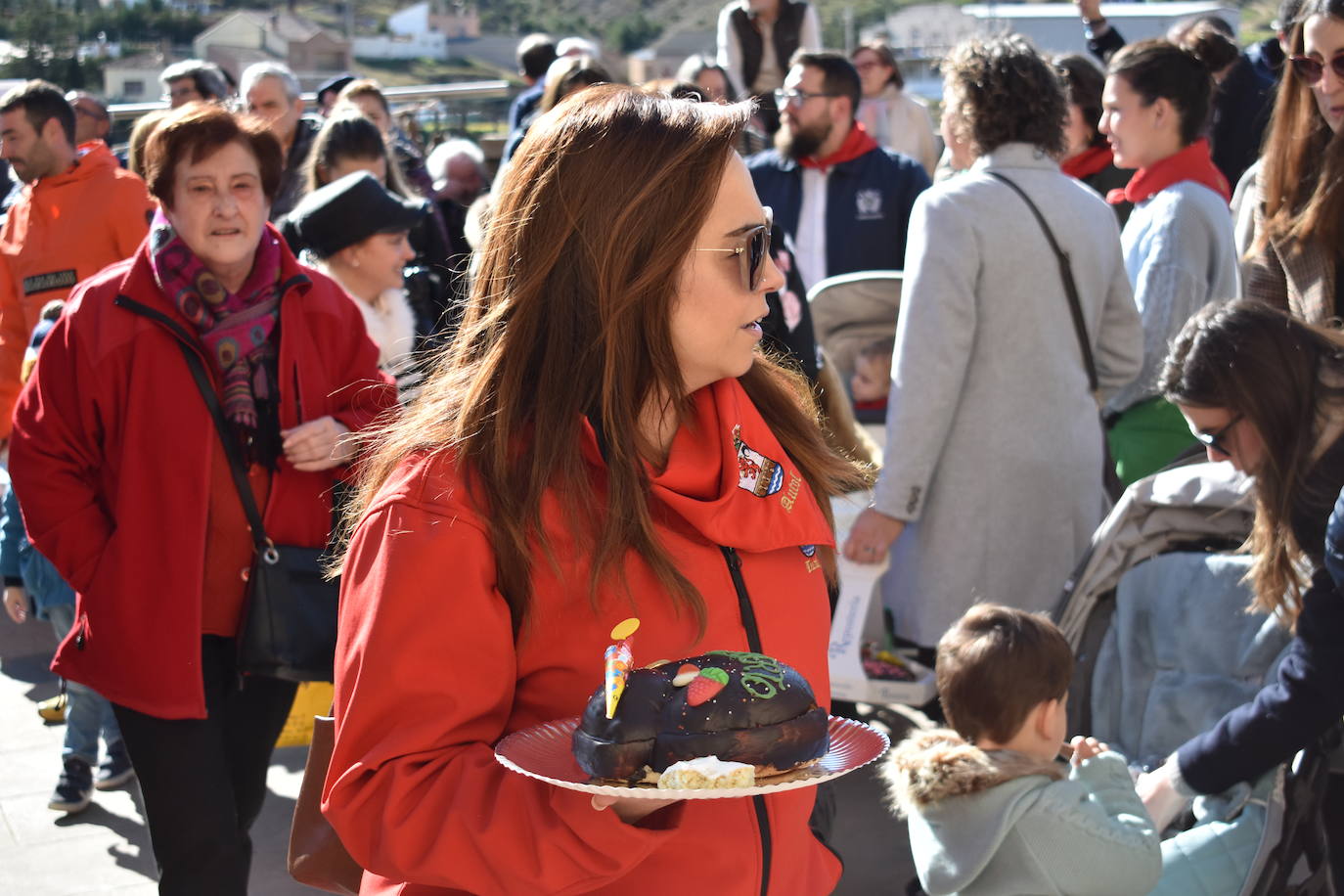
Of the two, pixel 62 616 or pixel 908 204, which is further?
pixel 908 204

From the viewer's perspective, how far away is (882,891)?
4.07 meters

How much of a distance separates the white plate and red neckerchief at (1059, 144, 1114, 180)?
4.70 metres

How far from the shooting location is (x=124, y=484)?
121 inches

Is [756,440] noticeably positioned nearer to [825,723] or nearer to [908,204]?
[825,723]

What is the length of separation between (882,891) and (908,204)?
2.88 m

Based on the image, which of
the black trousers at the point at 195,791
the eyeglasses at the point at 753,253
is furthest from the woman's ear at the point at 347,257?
the eyeglasses at the point at 753,253

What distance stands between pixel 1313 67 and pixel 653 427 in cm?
257

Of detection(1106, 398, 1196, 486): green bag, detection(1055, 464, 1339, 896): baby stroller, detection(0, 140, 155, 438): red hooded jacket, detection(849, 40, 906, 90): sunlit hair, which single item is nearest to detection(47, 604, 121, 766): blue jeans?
detection(0, 140, 155, 438): red hooded jacket

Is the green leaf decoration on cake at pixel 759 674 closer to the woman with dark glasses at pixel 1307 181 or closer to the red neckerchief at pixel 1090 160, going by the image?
the woman with dark glasses at pixel 1307 181

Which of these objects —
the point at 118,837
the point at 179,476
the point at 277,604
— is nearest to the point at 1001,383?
the point at 277,604

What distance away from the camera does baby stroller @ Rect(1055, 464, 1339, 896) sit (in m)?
2.99

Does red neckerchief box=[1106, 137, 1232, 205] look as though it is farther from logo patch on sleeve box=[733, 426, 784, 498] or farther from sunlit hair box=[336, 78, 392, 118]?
sunlit hair box=[336, 78, 392, 118]

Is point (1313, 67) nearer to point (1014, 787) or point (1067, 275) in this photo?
point (1067, 275)

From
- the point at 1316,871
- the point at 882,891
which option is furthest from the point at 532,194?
the point at 882,891
